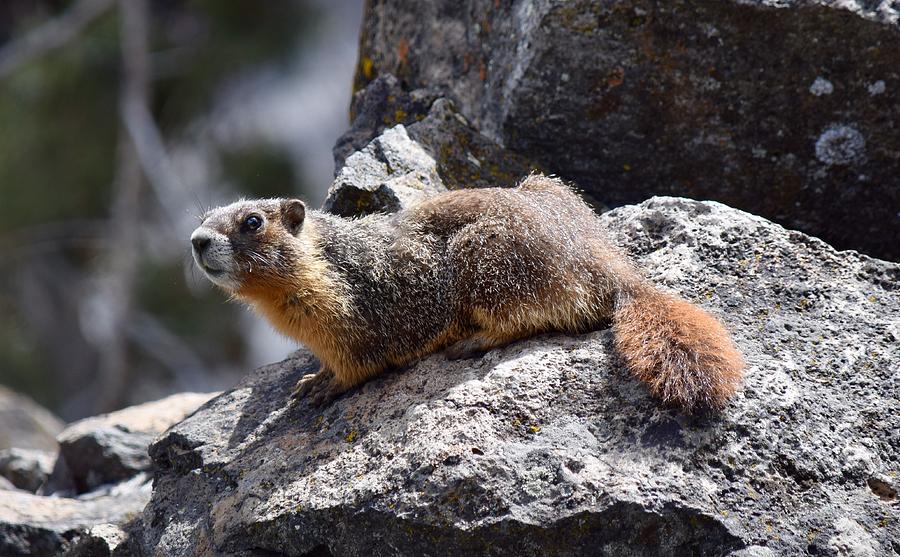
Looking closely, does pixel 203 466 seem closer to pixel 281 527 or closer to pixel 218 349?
pixel 281 527

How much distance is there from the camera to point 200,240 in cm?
548

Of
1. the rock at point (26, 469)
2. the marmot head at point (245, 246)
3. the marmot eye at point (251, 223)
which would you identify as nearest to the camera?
the marmot head at point (245, 246)

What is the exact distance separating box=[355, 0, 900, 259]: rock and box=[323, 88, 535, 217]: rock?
22 cm

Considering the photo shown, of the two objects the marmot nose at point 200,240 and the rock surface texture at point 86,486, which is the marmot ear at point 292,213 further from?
the rock surface texture at point 86,486

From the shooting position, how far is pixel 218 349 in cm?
2020

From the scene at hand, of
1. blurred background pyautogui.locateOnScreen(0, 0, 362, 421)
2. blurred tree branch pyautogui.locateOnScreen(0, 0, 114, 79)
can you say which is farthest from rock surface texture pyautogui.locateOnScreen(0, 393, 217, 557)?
blurred tree branch pyautogui.locateOnScreen(0, 0, 114, 79)

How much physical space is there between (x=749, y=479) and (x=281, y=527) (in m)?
2.13

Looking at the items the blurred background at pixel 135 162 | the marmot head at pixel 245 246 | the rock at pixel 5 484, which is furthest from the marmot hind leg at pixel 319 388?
the blurred background at pixel 135 162

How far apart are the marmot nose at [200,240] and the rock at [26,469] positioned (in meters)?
3.19

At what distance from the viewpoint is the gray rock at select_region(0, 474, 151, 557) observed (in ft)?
20.5

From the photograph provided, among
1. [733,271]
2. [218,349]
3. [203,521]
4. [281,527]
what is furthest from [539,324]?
[218,349]

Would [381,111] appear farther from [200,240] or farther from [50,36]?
[50,36]

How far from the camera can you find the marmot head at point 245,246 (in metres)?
5.52

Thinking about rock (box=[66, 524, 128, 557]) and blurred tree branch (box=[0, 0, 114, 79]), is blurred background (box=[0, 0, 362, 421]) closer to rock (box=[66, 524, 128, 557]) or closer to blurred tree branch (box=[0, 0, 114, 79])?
blurred tree branch (box=[0, 0, 114, 79])
